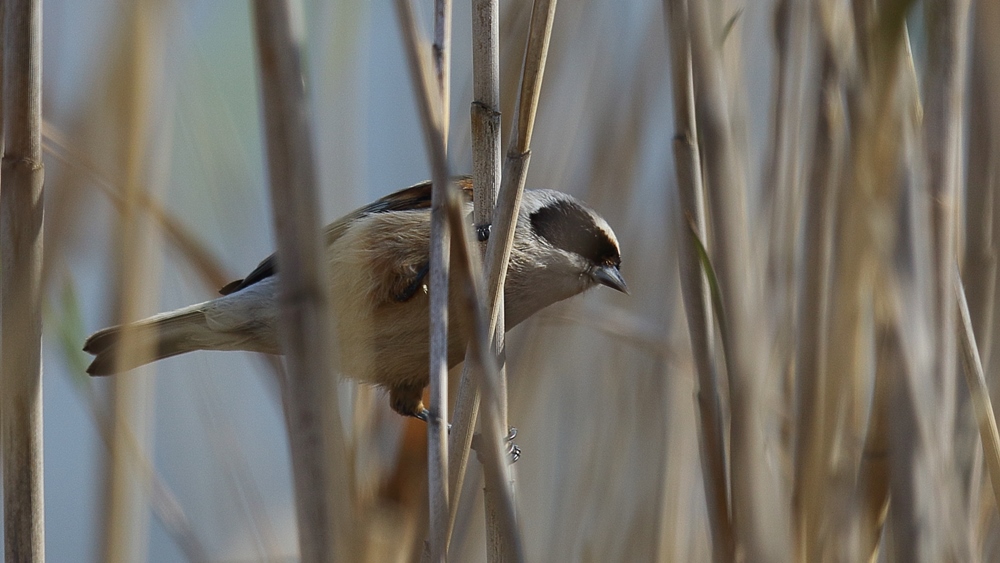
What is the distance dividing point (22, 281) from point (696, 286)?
855 mm

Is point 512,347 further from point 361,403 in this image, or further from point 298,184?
point 298,184

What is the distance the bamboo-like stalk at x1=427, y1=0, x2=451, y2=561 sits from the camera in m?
1.03

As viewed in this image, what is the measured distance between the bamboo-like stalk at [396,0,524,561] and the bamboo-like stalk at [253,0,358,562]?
14 cm

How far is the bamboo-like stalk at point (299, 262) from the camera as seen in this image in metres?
0.79

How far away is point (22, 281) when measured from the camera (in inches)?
43.6

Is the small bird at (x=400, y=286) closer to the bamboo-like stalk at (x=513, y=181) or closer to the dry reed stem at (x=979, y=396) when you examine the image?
the bamboo-like stalk at (x=513, y=181)

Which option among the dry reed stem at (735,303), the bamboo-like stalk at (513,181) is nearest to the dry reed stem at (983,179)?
the dry reed stem at (735,303)

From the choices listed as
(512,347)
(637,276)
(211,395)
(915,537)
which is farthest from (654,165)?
(915,537)

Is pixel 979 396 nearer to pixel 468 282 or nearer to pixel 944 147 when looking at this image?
pixel 944 147

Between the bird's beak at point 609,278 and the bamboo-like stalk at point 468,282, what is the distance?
126 cm

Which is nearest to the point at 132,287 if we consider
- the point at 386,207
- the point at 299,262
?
the point at 299,262

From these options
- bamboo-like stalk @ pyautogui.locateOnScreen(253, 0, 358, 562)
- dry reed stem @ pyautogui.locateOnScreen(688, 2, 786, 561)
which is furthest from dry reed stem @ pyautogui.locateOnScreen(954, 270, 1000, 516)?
bamboo-like stalk @ pyautogui.locateOnScreen(253, 0, 358, 562)

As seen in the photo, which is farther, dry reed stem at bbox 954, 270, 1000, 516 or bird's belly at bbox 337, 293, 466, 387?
bird's belly at bbox 337, 293, 466, 387

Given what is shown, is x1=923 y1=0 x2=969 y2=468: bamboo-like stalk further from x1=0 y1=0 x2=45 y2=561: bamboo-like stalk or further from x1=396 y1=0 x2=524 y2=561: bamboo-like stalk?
x1=0 y1=0 x2=45 y2=561: bamboo-like stalk
